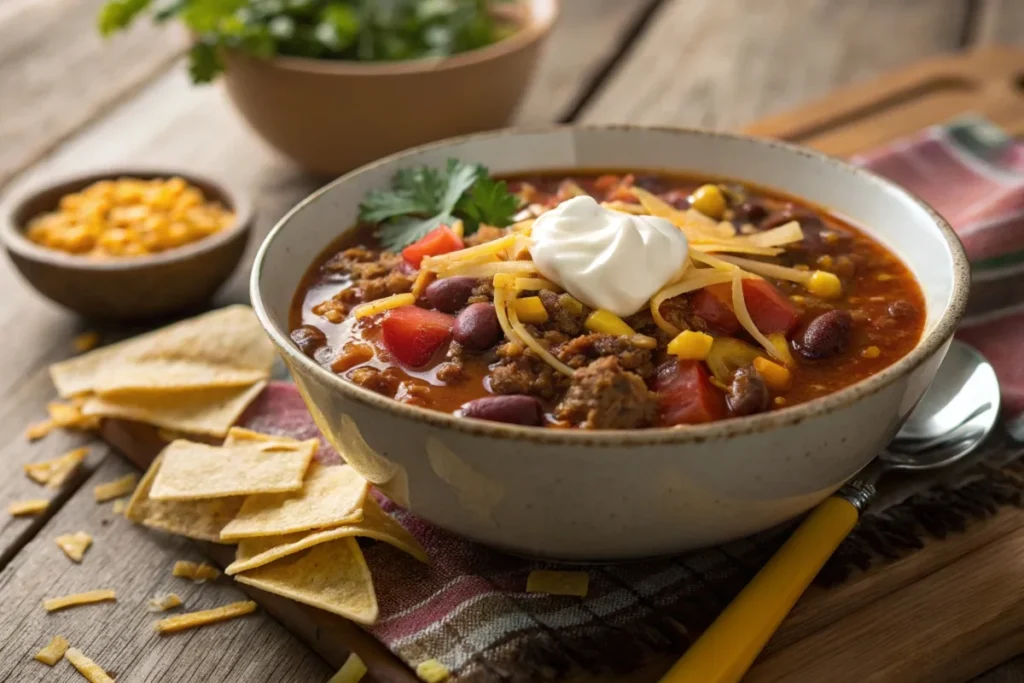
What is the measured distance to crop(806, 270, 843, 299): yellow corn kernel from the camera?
2920 mm

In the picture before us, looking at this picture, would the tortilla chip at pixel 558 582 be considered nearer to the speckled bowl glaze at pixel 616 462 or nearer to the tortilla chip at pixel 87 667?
the speckled bowl glaze at pixel 616 462

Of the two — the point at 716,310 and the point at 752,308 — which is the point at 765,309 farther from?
the point at 716,310

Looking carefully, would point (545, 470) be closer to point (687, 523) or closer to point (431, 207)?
point (687, 523)

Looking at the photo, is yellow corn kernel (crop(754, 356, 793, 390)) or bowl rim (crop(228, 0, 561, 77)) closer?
yellow corn kernel (crop(754, 356, 793, 390))

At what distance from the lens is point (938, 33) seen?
5898 mm

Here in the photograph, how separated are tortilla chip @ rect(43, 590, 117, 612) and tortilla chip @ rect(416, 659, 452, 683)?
0.84m

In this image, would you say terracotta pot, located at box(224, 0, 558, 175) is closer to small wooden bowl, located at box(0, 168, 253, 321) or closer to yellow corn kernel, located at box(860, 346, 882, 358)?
small wooden bowl, located at box(0, 168, 253, 321)

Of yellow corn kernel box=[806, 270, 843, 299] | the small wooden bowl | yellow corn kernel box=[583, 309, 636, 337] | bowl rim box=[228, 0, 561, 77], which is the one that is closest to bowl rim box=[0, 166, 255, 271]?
the small wooden bowl

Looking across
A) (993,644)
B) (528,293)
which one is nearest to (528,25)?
(528,293)

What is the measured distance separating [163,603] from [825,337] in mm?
1655

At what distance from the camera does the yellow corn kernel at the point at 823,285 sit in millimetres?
2920

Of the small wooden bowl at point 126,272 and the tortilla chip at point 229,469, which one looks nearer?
the tortilla chip at point 229,469

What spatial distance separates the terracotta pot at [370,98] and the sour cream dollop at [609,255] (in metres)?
1.81

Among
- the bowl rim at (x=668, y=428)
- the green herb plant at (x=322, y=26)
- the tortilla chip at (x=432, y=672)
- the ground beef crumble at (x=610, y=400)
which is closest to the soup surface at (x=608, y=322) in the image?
the ground beef crumble at (x=610, y=400)
